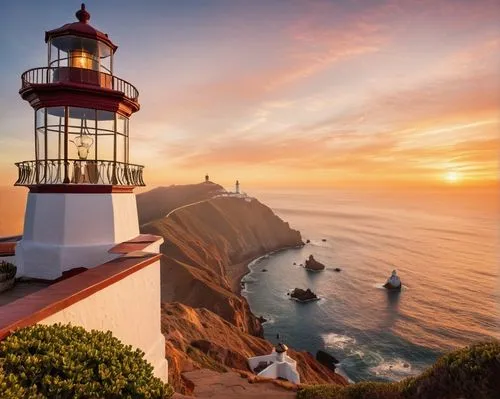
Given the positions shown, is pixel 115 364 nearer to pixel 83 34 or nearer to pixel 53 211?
pixel 53 211

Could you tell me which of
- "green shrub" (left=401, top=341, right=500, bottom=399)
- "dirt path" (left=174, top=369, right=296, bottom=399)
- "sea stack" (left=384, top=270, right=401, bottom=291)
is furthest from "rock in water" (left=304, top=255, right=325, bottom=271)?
"green shrub" (left=401, top=341, right=500, bottom=399)

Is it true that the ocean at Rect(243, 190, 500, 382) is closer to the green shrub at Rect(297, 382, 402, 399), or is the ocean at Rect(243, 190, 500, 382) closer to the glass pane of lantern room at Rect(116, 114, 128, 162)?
the green shrub at Rect(297, 382, 402, 399)

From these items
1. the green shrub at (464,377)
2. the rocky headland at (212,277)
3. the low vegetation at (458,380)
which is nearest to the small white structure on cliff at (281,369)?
the rocky headland at (212,277)

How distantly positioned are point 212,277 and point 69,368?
180 ft

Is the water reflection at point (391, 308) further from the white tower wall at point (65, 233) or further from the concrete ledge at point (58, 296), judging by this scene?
the concrete ledge at point (58, 296)

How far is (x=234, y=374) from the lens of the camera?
16969 mm

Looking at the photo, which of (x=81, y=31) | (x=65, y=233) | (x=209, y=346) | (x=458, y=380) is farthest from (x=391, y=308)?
(x=81, y=31)

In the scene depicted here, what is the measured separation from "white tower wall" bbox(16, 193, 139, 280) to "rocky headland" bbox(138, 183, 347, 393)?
600 centimetres

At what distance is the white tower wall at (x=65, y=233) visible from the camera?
35.4 feet

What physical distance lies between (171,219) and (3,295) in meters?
75.1

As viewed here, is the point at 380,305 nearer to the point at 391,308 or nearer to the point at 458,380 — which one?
the point at 391,308

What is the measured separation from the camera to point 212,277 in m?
58.8

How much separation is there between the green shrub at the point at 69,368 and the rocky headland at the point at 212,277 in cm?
832

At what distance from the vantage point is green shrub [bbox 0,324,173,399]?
4.82m
